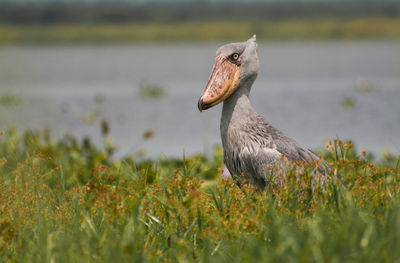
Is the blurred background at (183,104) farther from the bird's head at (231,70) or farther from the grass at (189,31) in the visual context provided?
the grass at (189,31)

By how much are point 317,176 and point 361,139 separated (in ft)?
23.8

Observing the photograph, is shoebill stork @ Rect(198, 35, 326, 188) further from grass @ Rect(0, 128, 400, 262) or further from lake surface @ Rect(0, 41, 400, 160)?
lake surface @ Rect(0, 41, 400, 160)

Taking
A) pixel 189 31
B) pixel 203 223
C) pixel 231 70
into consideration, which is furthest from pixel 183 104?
pixel 189 31

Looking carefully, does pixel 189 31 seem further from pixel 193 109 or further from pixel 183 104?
pixel 193 109

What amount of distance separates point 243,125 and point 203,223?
987 mm

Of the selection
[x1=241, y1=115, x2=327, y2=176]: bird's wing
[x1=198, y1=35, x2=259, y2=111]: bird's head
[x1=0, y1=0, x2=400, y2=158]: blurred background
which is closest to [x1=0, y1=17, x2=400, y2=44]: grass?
[x1=0, y1=0, x2=400, y2=158]: blurred background

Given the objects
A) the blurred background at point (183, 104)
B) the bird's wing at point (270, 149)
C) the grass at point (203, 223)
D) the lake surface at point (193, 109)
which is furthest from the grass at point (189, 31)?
the grass at point (203, 223)

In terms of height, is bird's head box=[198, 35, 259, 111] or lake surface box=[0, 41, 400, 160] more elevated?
bird's head box=[198, 35, 259, 111]

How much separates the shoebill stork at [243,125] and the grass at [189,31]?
194 feet

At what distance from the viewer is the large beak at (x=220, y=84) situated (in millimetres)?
4523

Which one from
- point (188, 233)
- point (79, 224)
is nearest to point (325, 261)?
point (188, 233)

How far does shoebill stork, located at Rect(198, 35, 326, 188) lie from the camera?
4.48 m

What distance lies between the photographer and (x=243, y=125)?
15.1ft

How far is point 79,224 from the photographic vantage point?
408 cm
